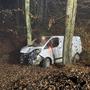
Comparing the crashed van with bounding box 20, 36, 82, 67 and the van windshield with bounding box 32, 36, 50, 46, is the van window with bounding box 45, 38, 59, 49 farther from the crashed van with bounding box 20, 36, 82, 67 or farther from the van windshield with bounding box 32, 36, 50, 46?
the van windshield with bounding box 32, 36, 50, 46

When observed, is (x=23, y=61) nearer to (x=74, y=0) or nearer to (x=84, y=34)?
(x=74, y=0)

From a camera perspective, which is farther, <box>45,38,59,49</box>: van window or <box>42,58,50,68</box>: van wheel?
<box>45,38,59,49</box>: van window

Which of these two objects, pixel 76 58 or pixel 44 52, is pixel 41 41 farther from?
pixel 76 58

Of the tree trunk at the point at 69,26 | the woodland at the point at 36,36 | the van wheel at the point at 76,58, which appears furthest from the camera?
the van wheel at the point at 76,58

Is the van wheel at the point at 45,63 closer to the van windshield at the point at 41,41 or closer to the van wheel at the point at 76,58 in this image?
the van windshield at the point at 41,41

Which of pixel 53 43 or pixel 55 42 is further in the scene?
pixel 55 42

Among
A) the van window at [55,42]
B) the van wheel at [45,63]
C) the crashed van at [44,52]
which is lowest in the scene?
the van wheel at [45,63]

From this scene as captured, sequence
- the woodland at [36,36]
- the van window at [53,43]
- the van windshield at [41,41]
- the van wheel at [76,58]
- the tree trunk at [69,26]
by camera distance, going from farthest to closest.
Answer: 1. the van wheel at [76,58]
2. the van windshield at [41,41]
3. the van window at [53,43]
4. the tree trunk at [69,26]
5. the woodland at [36,36]

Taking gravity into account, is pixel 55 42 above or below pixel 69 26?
below

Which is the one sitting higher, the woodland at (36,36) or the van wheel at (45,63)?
the woodland at (36,36)

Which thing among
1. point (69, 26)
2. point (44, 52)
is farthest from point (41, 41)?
point (69, 26)

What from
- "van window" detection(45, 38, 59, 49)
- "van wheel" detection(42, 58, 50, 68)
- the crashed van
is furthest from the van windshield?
"van wheel" detection(42, 58, 50, 68)

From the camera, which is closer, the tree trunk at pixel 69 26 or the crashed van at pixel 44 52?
the tree trunk at pixel 69 26

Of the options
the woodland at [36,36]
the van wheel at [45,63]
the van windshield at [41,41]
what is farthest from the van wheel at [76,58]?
the van wheel at [45,63]
